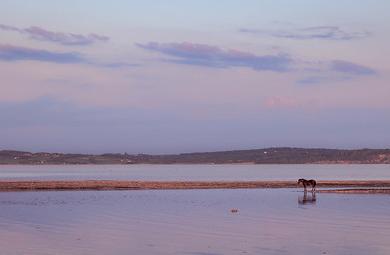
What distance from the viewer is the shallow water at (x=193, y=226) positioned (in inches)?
936

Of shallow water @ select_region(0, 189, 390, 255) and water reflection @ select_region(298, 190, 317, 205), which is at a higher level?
water reflection @ select_region(298, 190, 317, 205)

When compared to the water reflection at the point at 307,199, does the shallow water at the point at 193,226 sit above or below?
below

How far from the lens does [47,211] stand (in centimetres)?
3841

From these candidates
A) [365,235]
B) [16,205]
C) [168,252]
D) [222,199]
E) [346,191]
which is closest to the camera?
[168,252]

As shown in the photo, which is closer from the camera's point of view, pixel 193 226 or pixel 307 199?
pixel 193 226

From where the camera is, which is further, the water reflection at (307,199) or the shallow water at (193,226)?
the water reflection at (307,199)

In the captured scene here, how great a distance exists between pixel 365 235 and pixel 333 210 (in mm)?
12024

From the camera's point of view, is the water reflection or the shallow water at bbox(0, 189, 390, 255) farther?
the water reflection

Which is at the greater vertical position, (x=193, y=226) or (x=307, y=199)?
(x=307, y=199)

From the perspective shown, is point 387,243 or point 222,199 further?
point 222,199

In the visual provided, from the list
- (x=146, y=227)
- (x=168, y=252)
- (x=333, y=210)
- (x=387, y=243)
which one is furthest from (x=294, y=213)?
(x=168, y=252)

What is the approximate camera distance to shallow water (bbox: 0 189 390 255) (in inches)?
936

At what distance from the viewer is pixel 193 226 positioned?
30.5 metres

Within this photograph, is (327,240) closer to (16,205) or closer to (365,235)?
(365,235)
